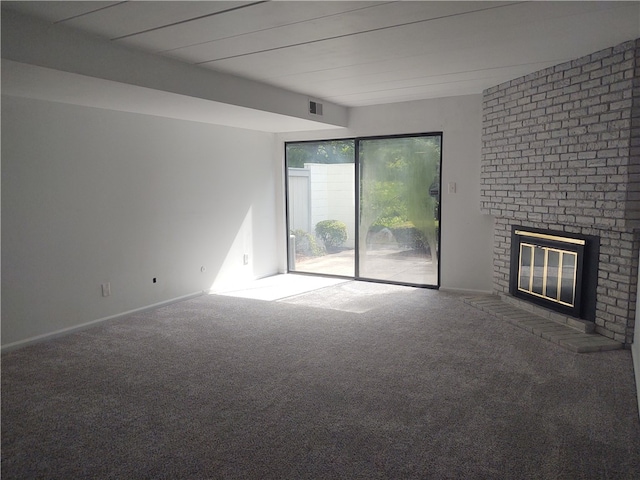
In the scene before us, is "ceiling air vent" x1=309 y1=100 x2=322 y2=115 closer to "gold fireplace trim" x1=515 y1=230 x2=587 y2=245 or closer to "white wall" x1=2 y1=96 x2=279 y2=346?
"white wall" x1=2 y1=96 x2=279 y2=346

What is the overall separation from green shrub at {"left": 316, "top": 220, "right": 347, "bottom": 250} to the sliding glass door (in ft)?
0.05

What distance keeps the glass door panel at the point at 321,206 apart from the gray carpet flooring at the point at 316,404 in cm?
242

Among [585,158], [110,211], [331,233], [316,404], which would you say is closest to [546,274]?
[585,158]

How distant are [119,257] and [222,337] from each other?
147 cm

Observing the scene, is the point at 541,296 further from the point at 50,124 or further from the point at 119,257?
the point at 50,124

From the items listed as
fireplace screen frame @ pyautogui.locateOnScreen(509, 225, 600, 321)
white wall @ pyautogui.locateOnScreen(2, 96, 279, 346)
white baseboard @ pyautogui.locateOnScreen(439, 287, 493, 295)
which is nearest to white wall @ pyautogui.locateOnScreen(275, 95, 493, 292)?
white baseboard @ pyautogui.locateOnScreen(439, 287, 493, 295)

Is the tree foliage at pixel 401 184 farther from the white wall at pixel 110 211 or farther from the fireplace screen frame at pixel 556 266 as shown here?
the white wall at pixel 110 211

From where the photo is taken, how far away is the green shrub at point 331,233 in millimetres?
6988

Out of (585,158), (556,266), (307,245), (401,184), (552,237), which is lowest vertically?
(307,245)

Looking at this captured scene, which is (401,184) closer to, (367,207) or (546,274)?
(367,207)

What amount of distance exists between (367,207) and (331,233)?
0.73 m

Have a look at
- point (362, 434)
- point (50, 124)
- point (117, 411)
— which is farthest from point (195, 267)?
point (362, 434)

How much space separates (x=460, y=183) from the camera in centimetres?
585

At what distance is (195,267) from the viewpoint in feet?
19.2
